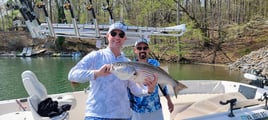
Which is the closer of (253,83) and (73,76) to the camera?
(73,76)

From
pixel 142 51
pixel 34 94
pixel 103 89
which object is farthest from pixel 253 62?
pixel 103 89

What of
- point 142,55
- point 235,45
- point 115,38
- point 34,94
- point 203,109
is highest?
point 115,38

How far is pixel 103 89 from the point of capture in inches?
79.9

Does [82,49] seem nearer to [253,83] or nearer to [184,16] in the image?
[184,16]

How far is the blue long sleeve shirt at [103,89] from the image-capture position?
2.02m

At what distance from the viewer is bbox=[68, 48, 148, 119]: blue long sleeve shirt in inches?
79.5

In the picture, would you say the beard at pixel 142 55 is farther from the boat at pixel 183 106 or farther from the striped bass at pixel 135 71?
the boat at pixel 183 106

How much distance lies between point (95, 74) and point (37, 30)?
14.2ft

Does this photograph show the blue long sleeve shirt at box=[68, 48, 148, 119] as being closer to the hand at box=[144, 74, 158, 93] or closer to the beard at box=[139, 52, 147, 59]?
the hand at box=[144, 74, 158, 93]

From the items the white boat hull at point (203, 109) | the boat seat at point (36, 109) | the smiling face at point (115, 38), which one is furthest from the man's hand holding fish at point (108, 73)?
the white boat hull at point (203, 109)

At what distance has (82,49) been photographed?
26750 millimetres

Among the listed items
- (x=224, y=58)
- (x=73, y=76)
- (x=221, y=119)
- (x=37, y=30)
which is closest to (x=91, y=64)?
(x=73, y=76)

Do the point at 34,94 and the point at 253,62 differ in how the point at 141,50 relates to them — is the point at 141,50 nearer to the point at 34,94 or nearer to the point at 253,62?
the point at 34,94

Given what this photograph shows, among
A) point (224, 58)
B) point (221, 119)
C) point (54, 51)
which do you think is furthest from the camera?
point (54, 51)
